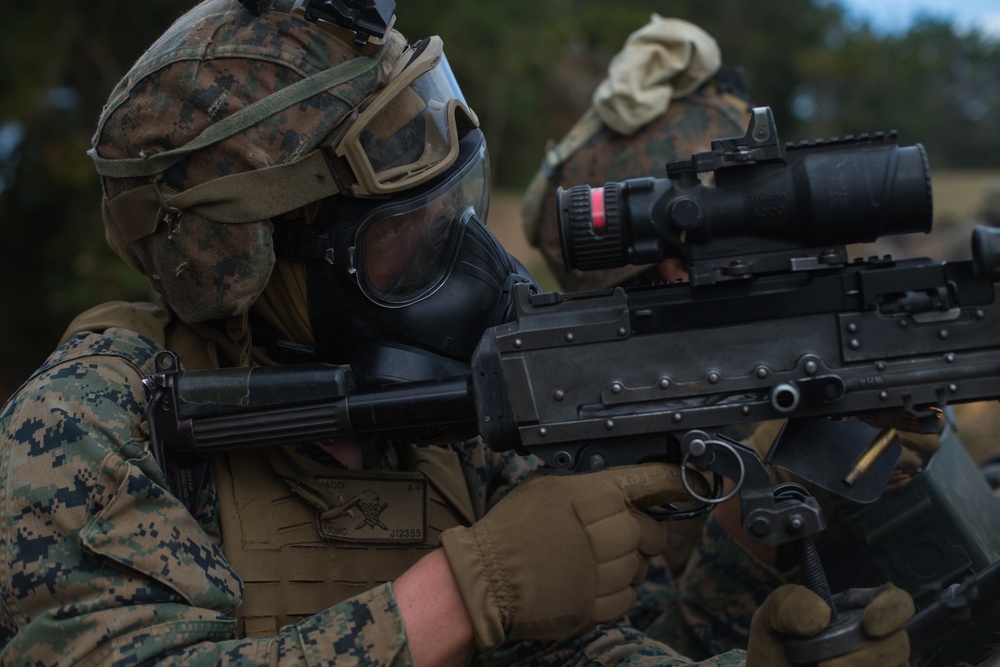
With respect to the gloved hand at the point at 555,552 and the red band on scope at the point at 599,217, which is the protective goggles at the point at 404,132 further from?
the gloved hand at the point at 555,552

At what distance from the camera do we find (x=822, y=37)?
22453mm

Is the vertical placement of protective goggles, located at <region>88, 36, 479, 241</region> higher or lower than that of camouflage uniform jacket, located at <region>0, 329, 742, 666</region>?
higher

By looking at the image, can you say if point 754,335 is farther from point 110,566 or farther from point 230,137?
point 110,566

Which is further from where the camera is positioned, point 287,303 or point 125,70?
point 125,70

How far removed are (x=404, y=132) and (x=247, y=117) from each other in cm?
40

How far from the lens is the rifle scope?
78.8 inches

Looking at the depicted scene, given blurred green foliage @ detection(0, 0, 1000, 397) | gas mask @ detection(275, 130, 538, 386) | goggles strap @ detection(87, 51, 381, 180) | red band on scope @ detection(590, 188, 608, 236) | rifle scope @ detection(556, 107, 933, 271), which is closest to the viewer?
rifle scope @ detection(556, 107, 933, 271)

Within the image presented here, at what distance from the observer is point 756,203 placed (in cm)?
206

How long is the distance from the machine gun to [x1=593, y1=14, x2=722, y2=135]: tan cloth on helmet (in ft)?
6.95

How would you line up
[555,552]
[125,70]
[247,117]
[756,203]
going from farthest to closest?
[125,70]
[247,117]
[555,552]
[756,203]

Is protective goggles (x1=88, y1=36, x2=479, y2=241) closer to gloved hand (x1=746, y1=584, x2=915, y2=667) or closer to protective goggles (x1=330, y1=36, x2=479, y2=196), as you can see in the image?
protective goggles (x1=330, y1=36, x2=479, y2=196)

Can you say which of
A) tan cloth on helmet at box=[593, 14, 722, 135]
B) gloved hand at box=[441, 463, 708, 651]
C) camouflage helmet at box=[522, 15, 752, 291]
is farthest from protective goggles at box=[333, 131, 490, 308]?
tan cloth on helmet at box=[593, 14, 722, 135]

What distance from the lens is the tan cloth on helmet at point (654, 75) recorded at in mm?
4160

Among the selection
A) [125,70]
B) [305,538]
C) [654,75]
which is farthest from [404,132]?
[125,70]
